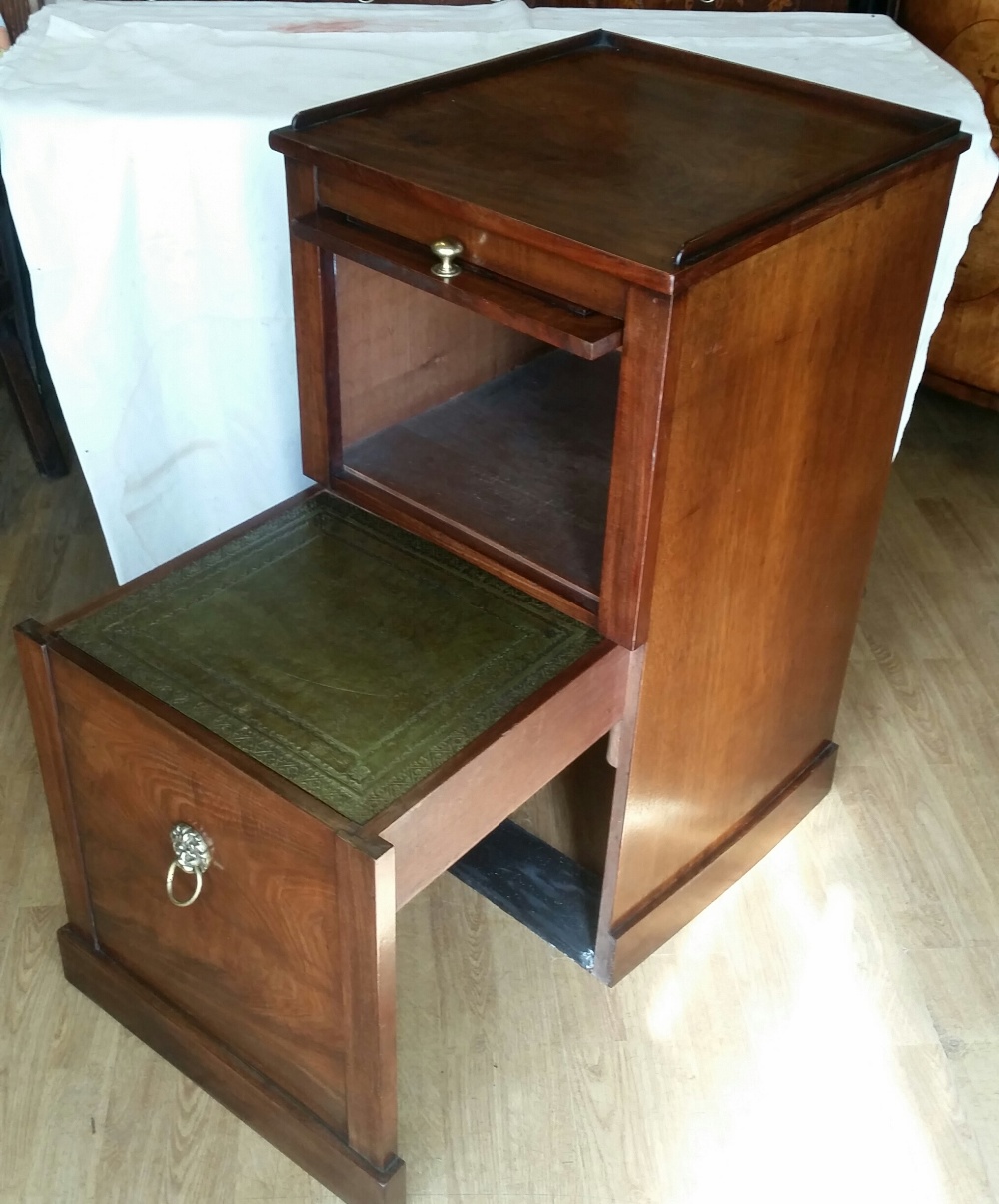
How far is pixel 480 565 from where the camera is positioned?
117 cm

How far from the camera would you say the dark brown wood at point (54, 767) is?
42.4 inches

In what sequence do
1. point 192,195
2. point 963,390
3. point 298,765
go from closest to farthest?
point 298,765, point 192,195, point 963,390

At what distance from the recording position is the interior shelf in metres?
1.19

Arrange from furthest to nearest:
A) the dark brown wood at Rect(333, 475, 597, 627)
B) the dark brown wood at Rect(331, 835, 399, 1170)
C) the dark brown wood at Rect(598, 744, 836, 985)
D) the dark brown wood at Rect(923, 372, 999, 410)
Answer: the dark brown wood at Rect(923, 372, 999, 410)
the dark brown wood at Rect(598, 744, 836, 985)
the dark brown wood at Rect(333, 475, 597, 627)
the dark brown wood at Rect(331, 835, 399, 1170)

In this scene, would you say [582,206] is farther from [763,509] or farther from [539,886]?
[539,886]

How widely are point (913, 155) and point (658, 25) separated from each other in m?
0.80

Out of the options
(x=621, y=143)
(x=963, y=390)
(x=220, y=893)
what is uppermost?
(x=621, y=143)

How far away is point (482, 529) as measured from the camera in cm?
120

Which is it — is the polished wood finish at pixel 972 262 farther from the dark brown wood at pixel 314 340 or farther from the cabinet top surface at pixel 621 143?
the dark brown wood at pixel 314 340

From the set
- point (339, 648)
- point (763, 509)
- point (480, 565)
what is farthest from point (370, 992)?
point (763, 509)

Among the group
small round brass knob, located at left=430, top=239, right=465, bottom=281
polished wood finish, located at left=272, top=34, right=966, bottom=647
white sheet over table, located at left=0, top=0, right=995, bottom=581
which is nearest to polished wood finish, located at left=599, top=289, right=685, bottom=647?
polished wood finish, located at left=272, top=34, right=966, bottom=647

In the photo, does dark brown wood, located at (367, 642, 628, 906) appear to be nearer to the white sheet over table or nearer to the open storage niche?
the open storage niche

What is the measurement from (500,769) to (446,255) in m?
0.38

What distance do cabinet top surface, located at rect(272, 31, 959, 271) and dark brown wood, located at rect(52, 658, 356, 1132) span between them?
454 millimetres
